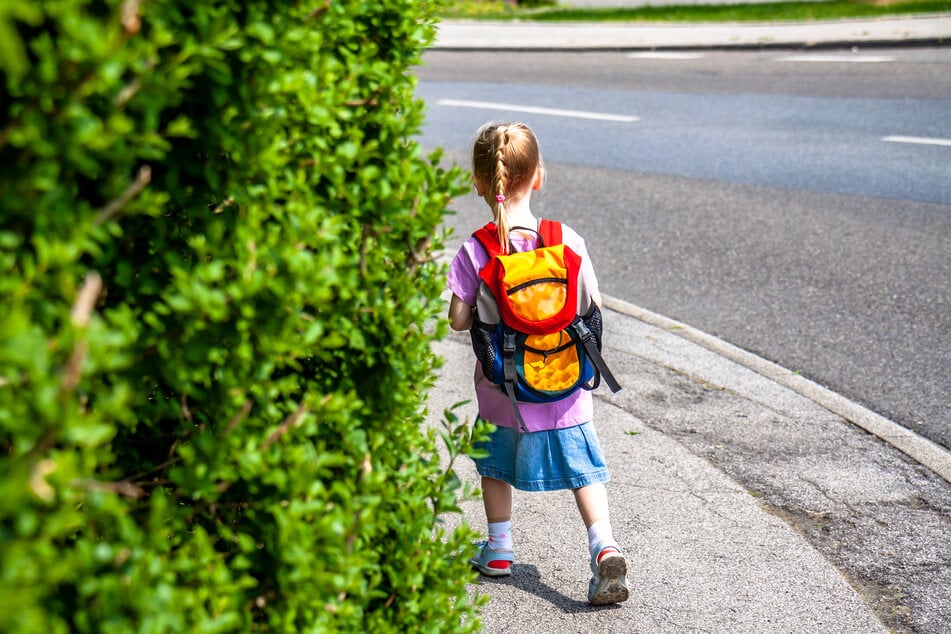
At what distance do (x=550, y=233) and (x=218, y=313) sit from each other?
6.28ft

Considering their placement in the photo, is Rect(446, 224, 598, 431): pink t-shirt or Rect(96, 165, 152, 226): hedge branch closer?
Rect(96, 165, 152, 226): hedge branch

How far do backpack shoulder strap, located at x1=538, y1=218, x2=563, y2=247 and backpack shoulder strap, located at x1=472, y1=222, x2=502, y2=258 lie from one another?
0.15 meters

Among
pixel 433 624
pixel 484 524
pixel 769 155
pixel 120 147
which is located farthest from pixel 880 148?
pixel 120 147

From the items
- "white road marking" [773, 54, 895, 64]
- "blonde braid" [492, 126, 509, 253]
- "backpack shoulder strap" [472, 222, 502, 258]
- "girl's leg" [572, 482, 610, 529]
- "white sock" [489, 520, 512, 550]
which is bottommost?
"white road marking" [773, 54, 895, 64]

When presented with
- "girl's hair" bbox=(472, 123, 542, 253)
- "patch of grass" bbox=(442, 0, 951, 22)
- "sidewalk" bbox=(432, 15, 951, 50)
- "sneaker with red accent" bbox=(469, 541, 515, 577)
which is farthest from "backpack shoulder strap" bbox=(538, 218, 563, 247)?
"patch of grass" bbox=(442, 0, 951, 22)

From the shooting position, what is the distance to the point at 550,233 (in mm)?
3312

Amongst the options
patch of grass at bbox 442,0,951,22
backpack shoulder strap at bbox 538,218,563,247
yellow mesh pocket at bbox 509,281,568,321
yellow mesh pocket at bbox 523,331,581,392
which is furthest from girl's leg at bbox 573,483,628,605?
patch of grass at bbox 442,0,951,22

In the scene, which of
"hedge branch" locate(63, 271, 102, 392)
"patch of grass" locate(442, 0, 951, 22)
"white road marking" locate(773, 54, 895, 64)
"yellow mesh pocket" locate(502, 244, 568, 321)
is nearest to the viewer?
"hedge branch" locate(63, 271, 102, 392)

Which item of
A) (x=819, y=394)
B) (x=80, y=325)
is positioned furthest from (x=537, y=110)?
(x=80, y=325)

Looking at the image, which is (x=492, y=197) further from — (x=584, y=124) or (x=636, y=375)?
(x=584, y=124)

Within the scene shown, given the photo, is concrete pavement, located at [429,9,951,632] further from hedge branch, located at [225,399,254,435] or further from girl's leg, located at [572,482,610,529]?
hedge branch, located at [225,399,254,435]

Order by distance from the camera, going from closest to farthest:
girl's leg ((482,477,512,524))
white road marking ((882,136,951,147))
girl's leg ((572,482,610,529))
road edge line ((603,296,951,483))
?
1. girl's leg ((572,482,610,529))
2. girl's leg ((482,477,512,524))
3. road edge line ((603,296,951,483))
4. white road marking ((882,136,951,147))

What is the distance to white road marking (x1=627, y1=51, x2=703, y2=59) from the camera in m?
16.8

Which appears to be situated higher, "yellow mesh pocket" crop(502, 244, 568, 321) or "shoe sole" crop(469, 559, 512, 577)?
"yellow mesh pocket" crop(502, 244, 568, 321)
